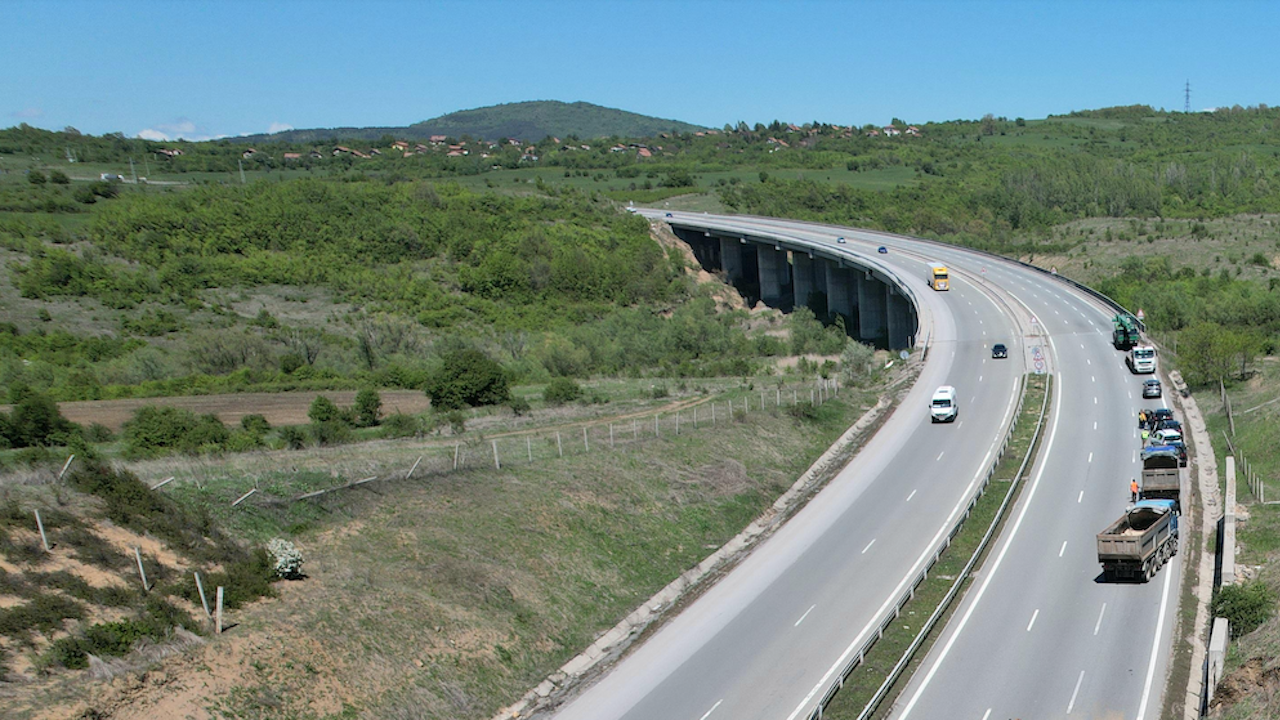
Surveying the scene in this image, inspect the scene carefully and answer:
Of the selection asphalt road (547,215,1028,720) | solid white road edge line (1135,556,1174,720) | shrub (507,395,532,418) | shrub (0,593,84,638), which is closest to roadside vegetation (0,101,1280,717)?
shrub (0,593,84,638)

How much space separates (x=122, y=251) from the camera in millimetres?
98938

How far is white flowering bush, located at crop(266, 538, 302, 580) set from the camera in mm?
28719

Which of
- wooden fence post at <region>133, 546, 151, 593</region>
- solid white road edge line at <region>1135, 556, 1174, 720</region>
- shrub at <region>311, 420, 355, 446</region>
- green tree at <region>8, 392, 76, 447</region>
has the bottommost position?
solid white road edge line at <region>1135, 556, 1174, 720</region>

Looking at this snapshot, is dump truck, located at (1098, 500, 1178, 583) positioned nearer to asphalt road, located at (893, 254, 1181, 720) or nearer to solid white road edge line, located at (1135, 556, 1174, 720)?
asphalt road, located at (893, 254, 1181, 720)

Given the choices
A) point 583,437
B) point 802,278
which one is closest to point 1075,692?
point 583,437

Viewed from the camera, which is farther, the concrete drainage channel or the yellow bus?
the yellow bus

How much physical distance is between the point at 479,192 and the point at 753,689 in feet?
392

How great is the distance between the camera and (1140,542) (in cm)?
3181

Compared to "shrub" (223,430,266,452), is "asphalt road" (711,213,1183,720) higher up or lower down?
lower down

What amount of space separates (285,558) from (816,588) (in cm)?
1824

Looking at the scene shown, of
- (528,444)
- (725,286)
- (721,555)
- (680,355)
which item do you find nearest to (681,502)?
(721,555)

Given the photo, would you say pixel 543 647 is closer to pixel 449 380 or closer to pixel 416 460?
pixel 416 460

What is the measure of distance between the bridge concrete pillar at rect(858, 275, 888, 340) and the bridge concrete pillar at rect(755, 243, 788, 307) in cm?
2264

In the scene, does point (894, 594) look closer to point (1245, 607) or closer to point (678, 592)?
point (678, 592)
